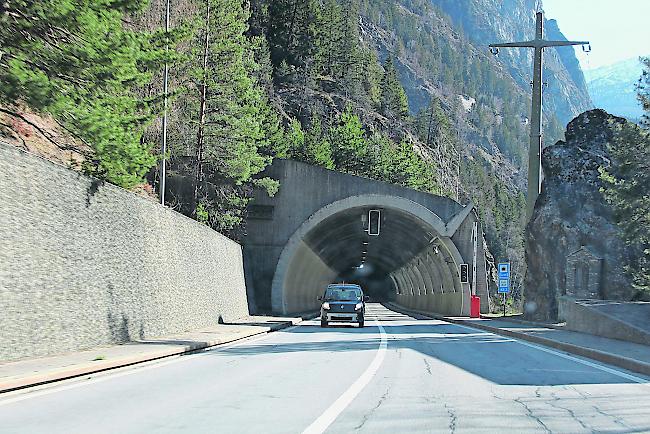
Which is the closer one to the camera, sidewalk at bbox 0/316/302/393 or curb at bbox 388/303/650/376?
sidewalk at bbox 0/316/302/393

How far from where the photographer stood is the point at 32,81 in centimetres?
1616

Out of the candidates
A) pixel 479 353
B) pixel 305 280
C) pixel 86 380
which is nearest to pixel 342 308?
pixel 479 353

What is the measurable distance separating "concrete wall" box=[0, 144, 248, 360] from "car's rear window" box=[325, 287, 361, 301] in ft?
30.4

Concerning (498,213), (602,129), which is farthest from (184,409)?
(498,213)

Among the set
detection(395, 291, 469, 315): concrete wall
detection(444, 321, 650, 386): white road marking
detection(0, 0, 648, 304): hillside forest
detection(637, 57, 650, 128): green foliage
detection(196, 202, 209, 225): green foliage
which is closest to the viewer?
detection(444, 321, 650, 386): white road marking

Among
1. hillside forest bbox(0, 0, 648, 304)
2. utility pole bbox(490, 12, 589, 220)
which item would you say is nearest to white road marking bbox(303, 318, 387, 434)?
hillside forest bbox(0, 0, 648, 304)

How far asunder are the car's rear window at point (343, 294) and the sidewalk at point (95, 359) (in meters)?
11.4

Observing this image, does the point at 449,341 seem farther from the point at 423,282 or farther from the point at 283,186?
the point at 423,282

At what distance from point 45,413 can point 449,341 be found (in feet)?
60.5

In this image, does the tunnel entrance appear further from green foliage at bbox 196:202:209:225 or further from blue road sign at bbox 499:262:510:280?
green foliage at bbox 196:202:209:225

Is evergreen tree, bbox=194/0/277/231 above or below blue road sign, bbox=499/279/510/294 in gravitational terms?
above

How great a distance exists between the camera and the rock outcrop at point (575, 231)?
3738 cm

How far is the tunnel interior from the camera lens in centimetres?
5081

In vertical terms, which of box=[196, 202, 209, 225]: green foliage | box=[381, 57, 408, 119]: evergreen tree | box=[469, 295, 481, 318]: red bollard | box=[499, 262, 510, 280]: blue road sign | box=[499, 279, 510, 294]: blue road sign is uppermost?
box=[381, 57, 408, 119]: evergreen tree
